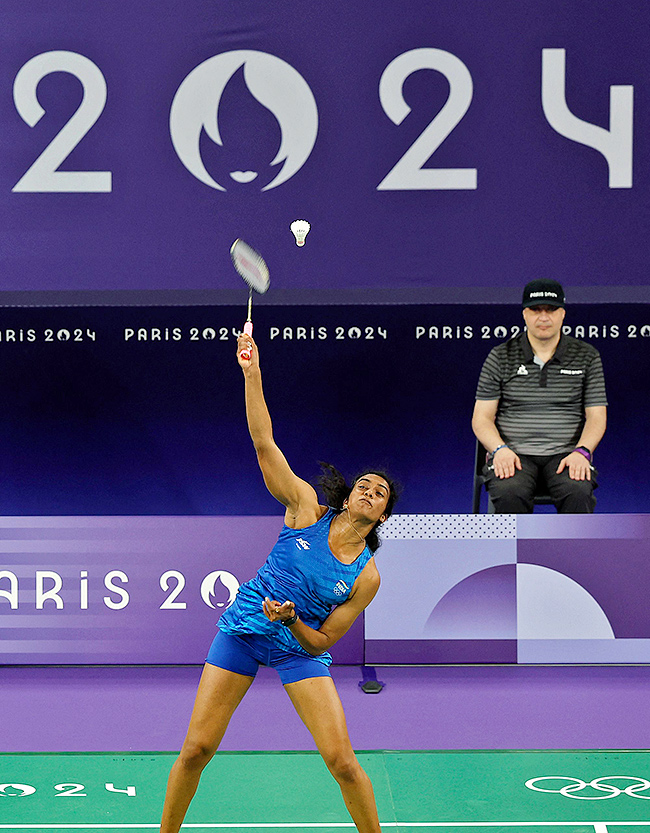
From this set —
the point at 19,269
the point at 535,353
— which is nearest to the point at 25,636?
the point at 19,269

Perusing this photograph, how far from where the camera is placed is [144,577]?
18.9ft

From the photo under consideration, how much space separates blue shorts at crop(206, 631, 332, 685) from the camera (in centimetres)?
334

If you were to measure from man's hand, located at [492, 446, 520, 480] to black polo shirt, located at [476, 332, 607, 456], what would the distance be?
0.58 ft

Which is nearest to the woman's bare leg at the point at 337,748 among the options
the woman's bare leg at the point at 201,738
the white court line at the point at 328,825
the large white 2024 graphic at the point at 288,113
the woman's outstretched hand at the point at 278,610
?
the woman's bare leg at the point at 201,738

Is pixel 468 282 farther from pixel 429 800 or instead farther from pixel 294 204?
pixel 429 800

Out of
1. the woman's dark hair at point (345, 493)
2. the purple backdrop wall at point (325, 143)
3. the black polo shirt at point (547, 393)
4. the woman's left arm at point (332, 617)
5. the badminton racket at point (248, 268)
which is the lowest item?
the woman's left arm at point (332, 617)

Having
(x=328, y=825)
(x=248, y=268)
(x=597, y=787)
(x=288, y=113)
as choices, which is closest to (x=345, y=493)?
(x=248, y=268)

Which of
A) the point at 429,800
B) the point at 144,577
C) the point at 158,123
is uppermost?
the point at 158,123

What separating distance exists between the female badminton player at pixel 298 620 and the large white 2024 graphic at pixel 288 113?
283 centimetres

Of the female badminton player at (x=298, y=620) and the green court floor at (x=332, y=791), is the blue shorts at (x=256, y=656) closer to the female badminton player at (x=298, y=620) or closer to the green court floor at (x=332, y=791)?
the female badminton player at (x=298, y=620)

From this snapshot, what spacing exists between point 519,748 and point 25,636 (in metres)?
2.88

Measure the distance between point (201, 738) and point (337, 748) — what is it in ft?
1.43

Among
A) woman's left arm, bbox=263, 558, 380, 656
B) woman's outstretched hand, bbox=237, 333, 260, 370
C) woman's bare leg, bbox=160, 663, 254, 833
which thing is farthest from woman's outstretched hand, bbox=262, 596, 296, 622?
woman's outstretched hand, bbox=237, 333, 260, 370

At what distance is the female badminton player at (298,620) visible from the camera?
10.5ft
